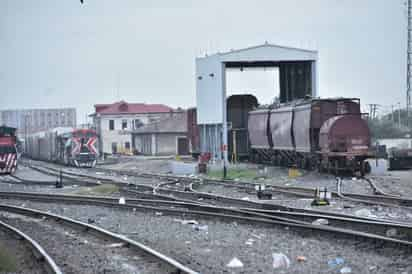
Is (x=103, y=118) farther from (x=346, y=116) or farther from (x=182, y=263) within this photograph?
(x=182, y=263)

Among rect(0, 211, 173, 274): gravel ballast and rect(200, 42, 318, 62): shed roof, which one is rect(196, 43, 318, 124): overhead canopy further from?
rect(0, 211, 173, 274): gravel ballast

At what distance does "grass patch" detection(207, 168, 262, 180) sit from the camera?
33.4m

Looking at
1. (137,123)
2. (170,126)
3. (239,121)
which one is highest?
(137,123)

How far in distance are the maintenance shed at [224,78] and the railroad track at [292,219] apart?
17589 mm

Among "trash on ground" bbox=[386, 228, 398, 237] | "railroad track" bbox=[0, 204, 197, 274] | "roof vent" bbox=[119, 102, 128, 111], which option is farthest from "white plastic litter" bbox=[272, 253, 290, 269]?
"roof vent" bbox=[119, 102, 128, 111]

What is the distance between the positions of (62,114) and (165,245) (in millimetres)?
143523

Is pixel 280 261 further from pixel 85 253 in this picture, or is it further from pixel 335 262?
pixel 85 253

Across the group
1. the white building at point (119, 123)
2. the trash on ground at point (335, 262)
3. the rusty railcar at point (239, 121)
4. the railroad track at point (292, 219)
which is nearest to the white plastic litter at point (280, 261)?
the trash on ground at point (335, 262)

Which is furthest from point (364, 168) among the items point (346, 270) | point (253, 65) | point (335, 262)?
point (346, 270)

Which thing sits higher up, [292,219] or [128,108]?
[128,108]

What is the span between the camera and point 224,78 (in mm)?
42312

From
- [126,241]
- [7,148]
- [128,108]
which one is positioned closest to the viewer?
[126,241]

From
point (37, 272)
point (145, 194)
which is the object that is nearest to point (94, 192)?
point (145, 194)

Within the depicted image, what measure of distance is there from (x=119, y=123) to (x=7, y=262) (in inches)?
3566
